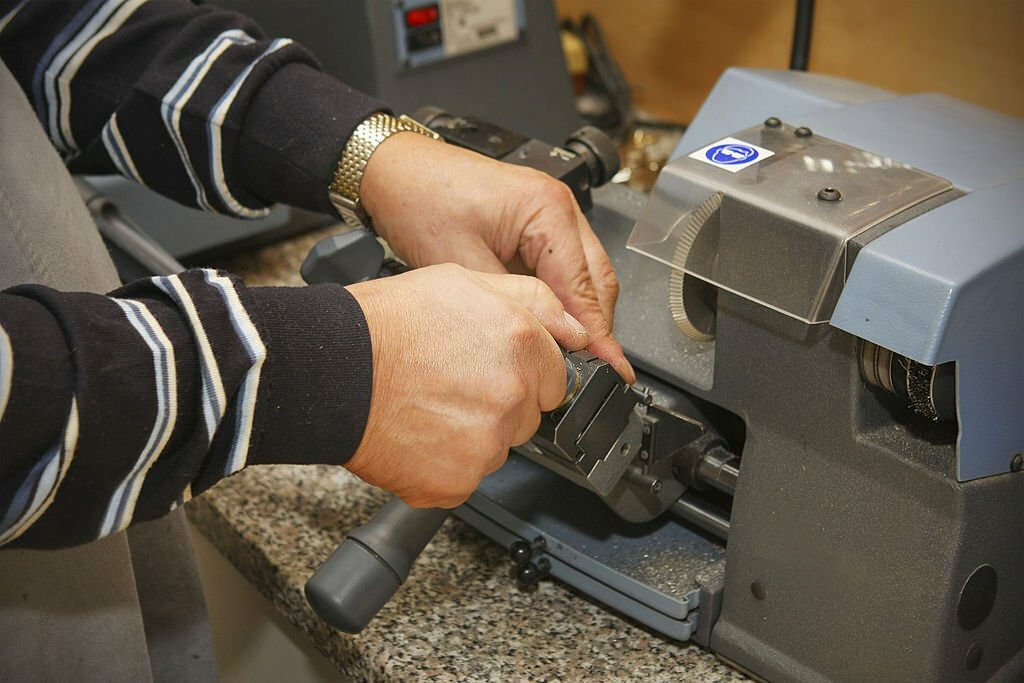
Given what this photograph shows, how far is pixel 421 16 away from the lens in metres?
1.26

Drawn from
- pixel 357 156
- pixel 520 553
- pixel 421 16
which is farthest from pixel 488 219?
pixel 421 16

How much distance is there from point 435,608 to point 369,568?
0.13 meters

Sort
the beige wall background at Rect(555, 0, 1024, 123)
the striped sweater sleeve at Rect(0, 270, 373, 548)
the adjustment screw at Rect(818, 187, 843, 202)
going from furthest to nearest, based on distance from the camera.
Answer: the beige wall background at Rect(555, 0, 1024, 123)
the adjustment screw at Rect(818, 187, 843, 202)
the striped sweater sleeve at Rect(0, 270, 373, 548)

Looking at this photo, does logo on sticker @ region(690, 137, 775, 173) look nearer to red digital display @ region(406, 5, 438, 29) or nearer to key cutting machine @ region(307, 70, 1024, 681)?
key cutting machine @ region(307, 70, 1024, 681)

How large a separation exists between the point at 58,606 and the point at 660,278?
1.58 feet

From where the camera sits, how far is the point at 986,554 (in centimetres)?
63

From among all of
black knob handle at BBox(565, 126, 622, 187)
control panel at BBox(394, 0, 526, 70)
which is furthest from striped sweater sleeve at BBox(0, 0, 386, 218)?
control panel at BBox(394, 0, 526, 70)

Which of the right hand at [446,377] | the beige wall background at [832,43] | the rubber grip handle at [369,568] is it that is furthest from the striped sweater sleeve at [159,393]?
the beige wall background at [832,43]

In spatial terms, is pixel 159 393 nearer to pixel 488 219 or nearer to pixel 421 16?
pixel 488 219

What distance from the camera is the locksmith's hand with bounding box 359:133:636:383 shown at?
2.50 ft

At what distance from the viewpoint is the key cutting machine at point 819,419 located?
59 cm

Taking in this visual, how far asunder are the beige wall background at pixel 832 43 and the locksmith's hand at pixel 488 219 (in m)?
0.66

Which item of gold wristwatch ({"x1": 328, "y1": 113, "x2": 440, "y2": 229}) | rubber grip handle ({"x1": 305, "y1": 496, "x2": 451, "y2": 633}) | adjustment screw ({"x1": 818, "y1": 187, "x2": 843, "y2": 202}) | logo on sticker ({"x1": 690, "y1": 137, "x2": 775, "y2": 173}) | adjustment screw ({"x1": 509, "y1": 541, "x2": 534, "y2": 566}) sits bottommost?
adjustment screw ({"x1": 509, "y1": 541, "x2": 534, "y2": 566})

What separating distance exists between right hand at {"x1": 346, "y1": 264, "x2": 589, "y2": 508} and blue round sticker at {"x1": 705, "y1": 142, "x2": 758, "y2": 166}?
16 centimetres
